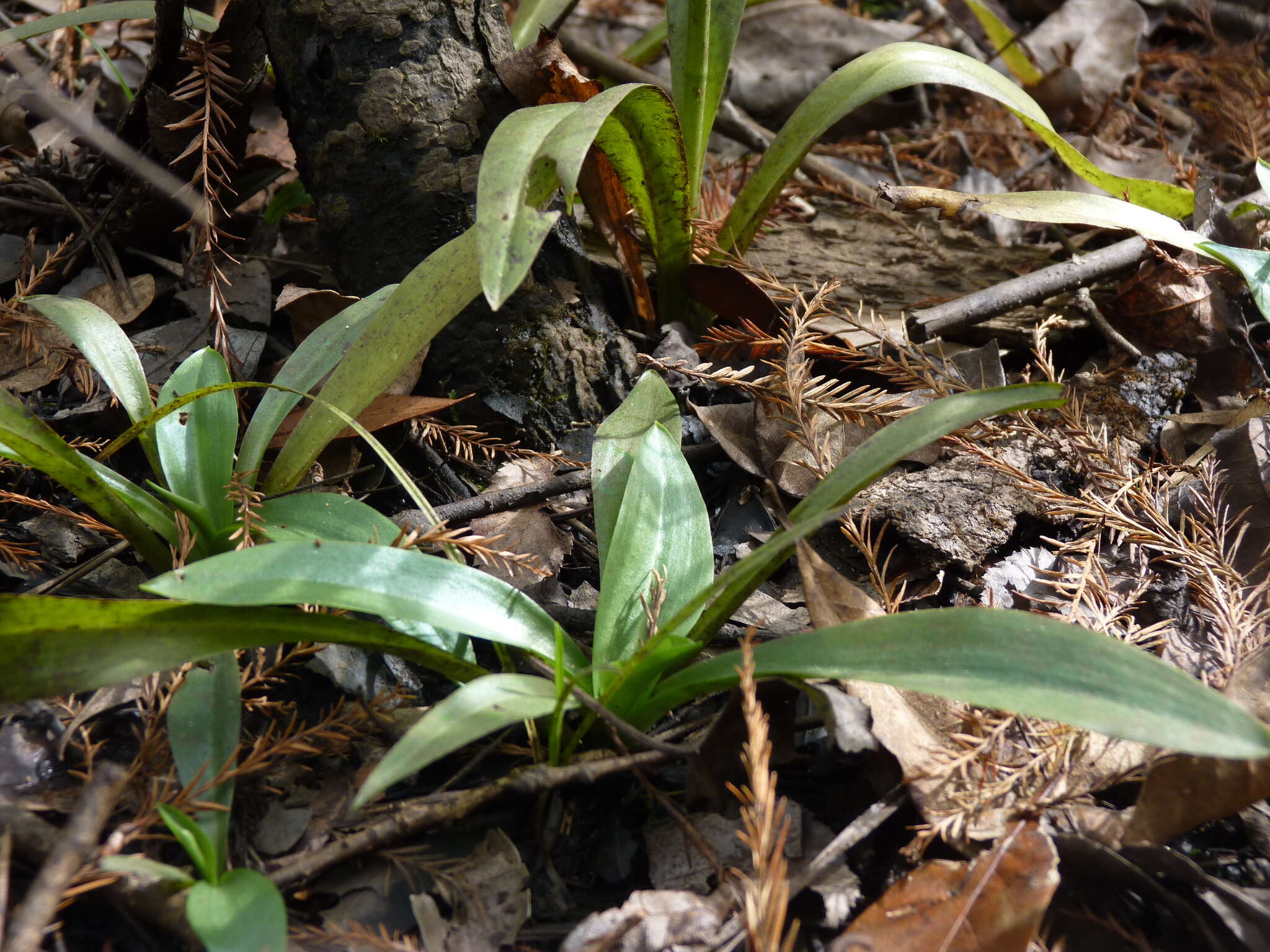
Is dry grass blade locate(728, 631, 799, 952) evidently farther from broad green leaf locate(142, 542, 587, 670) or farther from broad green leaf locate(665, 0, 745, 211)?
broad green leaf locate(665, 0, 745, 211)

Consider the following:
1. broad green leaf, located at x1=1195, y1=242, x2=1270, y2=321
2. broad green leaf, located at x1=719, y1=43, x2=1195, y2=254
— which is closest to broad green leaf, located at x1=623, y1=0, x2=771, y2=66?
broad green leaf, located at x1=719, y1=43, x2=1195, y2=254

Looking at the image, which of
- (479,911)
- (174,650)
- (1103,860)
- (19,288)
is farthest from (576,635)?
(19,288)

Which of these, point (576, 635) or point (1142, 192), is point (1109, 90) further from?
point (576, 635)

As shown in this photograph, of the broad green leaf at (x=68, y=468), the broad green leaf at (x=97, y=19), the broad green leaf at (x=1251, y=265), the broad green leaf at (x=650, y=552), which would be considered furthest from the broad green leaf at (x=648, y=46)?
the broad green leaf at (x=68, y=468)

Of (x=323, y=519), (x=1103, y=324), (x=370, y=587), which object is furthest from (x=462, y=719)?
(x=1103, y=324)

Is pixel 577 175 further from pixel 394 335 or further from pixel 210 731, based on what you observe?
pixel 210 731
